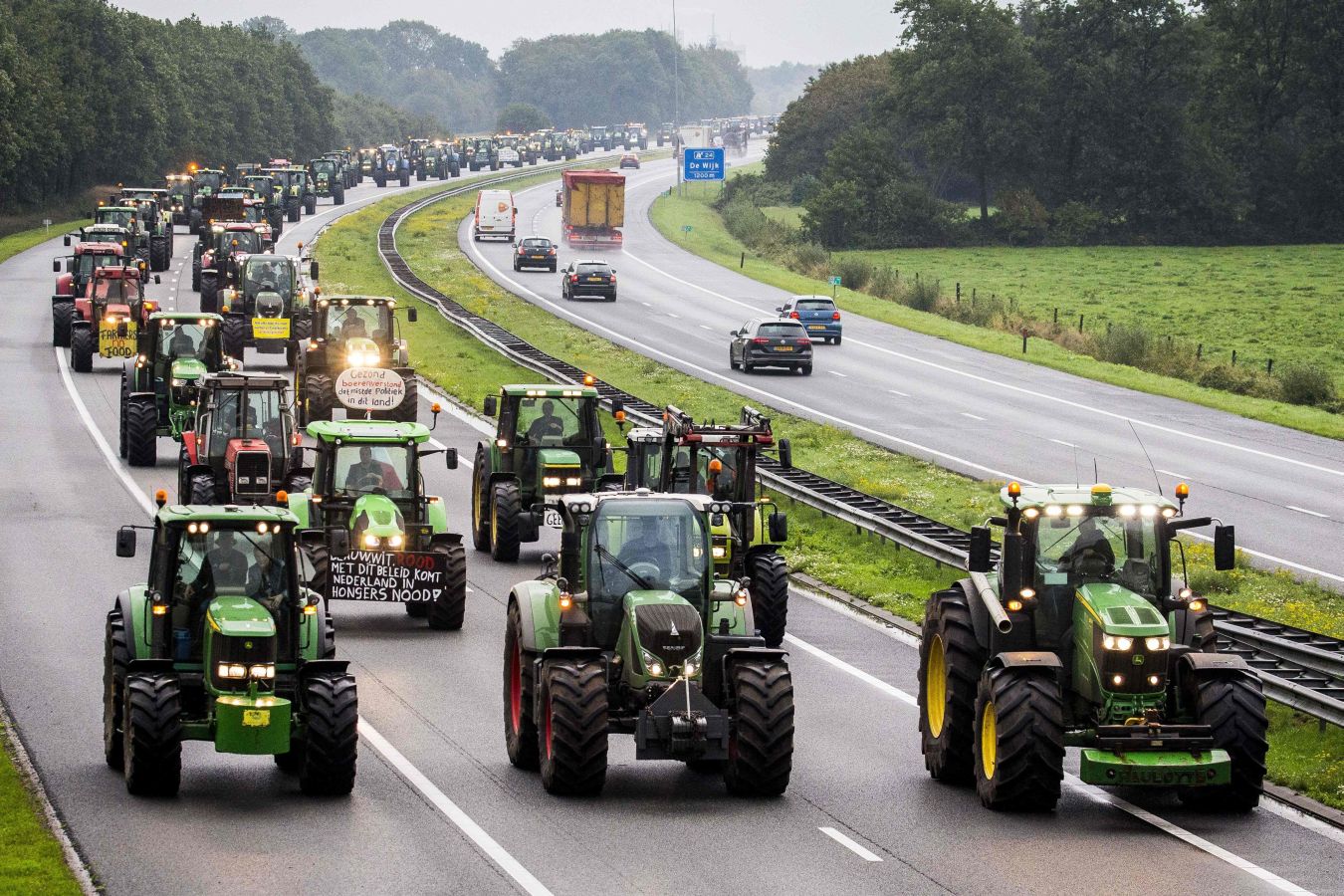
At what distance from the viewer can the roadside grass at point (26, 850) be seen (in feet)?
50.0

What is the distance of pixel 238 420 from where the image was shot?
33.5 meters

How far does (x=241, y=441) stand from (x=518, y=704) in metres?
15.0

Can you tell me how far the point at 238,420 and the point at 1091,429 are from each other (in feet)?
77.4

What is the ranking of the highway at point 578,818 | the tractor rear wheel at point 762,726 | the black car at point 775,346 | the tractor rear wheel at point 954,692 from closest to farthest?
the highway at point 578,818
the tractor rear wheel at point 762,726
the tractor rear wheel at point 954,692
the black car at point 775,346

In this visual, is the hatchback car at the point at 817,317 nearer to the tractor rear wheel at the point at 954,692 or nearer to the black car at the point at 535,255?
the black car at the point at 535,255

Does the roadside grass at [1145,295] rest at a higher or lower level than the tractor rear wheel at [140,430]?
lower

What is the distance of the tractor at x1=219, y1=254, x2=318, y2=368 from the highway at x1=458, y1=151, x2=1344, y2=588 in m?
11.5

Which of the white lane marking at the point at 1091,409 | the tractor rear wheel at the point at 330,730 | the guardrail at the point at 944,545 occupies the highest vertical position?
the tractor rear wheel at the point at 330,730

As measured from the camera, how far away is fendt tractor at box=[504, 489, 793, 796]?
1758 centimetres

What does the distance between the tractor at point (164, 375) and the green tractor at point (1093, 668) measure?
81.7 ft

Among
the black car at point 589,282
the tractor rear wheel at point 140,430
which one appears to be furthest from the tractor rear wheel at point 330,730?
the black car at point 589,282

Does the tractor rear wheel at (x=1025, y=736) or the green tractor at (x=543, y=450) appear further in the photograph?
the green tractor at (x=543, y=450)

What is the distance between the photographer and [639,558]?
730 inches

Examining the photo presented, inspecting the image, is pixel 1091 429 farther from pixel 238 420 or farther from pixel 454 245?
pixel 454 245
